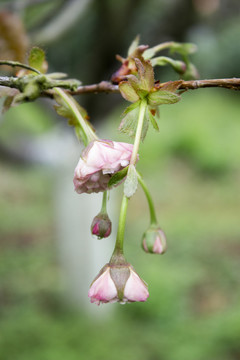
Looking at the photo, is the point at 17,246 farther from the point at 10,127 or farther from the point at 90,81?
the point at 90,81

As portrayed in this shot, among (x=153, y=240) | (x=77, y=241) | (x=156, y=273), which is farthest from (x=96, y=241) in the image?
(x=153, y=240)

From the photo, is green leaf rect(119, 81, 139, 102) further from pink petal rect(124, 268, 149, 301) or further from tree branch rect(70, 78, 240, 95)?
pink petal rect(124, 268, 149, 301)

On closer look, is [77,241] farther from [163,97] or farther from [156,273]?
[163,97]

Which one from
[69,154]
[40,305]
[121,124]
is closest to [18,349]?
[40,305]

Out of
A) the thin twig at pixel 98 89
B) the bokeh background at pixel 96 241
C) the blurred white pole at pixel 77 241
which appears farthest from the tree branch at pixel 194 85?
the blurred white pole at pixel 77 241

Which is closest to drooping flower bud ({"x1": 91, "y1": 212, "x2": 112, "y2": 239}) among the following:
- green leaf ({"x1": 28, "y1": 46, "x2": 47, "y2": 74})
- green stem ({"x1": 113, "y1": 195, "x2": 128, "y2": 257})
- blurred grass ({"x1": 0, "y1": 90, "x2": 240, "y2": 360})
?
green stem ({"x1": 113, "y1": 195, "x2": 128, "y2": 257})

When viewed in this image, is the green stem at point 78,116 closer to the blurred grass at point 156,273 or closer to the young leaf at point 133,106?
the young leaf at point 133,106

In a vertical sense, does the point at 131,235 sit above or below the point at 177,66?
above
